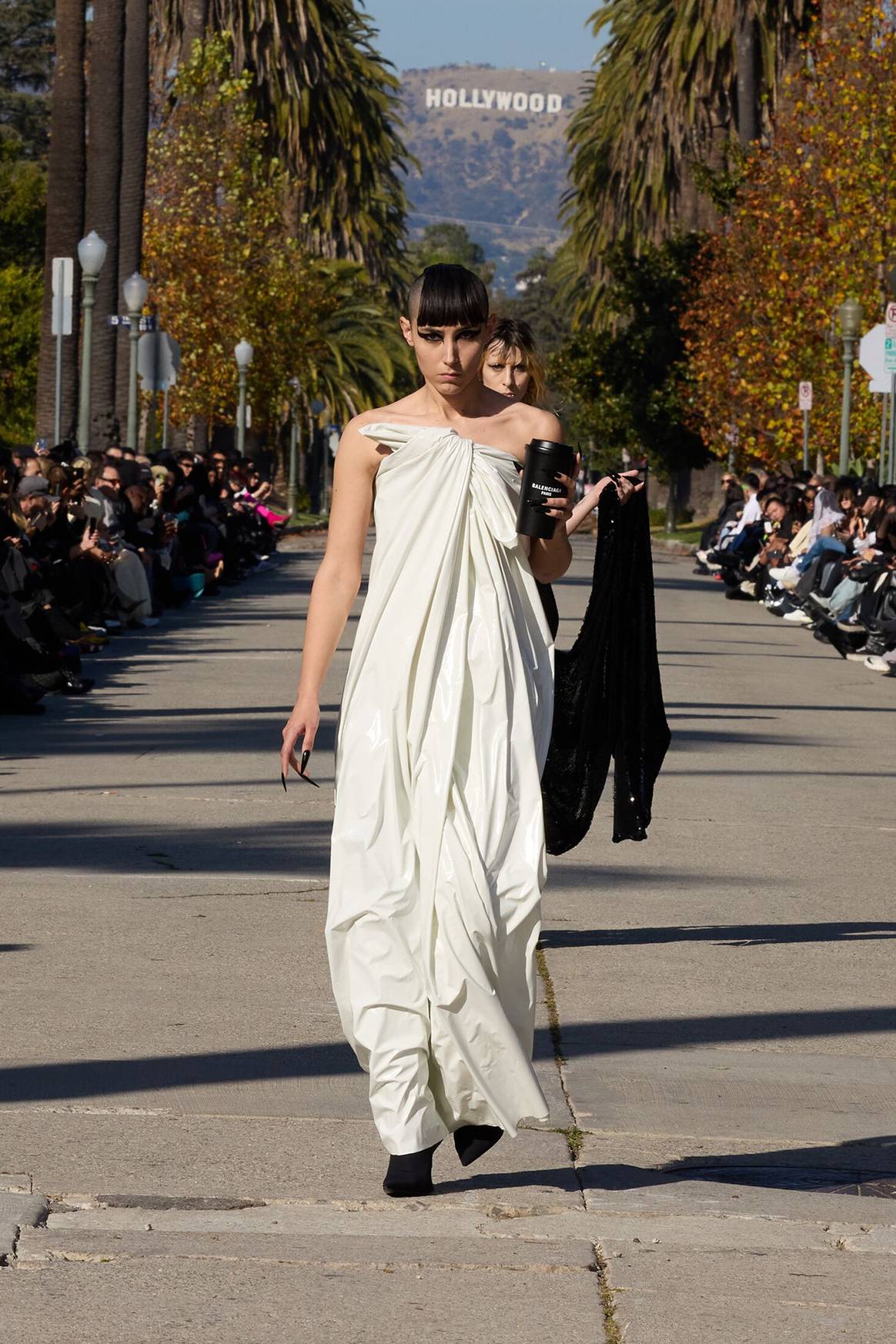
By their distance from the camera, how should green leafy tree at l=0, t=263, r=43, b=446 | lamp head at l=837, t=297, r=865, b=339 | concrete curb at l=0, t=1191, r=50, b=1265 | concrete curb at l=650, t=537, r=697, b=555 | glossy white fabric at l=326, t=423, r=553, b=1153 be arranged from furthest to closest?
green leafy tree at l=0, t=263, r=43, b=446, concrete curb at l=650, t=537, r=697, b=555, lamp head at l=837, t=297, r=865, b=339, glossy white fabric at l=326, t=423, r=553, b=1153, concrete curb at l=0, t=1191, r=50, b=1265

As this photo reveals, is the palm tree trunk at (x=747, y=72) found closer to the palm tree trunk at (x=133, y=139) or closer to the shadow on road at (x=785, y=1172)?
the palm tree trunk at (x=133, y=139)

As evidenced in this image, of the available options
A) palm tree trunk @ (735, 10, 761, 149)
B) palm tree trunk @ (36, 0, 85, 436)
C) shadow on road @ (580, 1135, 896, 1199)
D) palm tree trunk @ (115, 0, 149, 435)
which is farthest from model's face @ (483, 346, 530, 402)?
palm tree trunk @ (735, 10, 761, 149)

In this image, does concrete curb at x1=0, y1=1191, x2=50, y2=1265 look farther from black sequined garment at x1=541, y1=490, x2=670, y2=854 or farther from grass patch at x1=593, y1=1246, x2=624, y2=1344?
black sequined garment at x1=541, y1=490, x2=670, y2=854

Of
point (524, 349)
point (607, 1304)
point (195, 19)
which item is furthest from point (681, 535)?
point (607, 1304)

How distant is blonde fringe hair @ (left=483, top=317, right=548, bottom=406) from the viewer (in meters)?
7.25

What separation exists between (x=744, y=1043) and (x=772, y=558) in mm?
23771

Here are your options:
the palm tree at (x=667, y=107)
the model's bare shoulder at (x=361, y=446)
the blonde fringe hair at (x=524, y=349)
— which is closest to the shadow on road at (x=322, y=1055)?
the model's bare shoulder at (x=361, y=446)

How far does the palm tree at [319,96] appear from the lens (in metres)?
56.7

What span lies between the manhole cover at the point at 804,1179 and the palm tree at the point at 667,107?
41.3 meters

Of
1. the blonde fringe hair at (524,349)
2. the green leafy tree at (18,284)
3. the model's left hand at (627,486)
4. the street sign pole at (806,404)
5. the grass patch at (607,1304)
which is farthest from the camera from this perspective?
the green leafy tree at (18,284)

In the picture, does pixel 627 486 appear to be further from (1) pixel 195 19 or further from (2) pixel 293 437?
(2) pixel 293 437

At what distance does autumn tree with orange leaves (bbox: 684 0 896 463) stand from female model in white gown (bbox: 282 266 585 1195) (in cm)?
3022

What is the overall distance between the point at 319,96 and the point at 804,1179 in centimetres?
6026

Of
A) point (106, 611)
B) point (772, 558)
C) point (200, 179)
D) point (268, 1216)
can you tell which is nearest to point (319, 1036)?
point (268, 1216)
